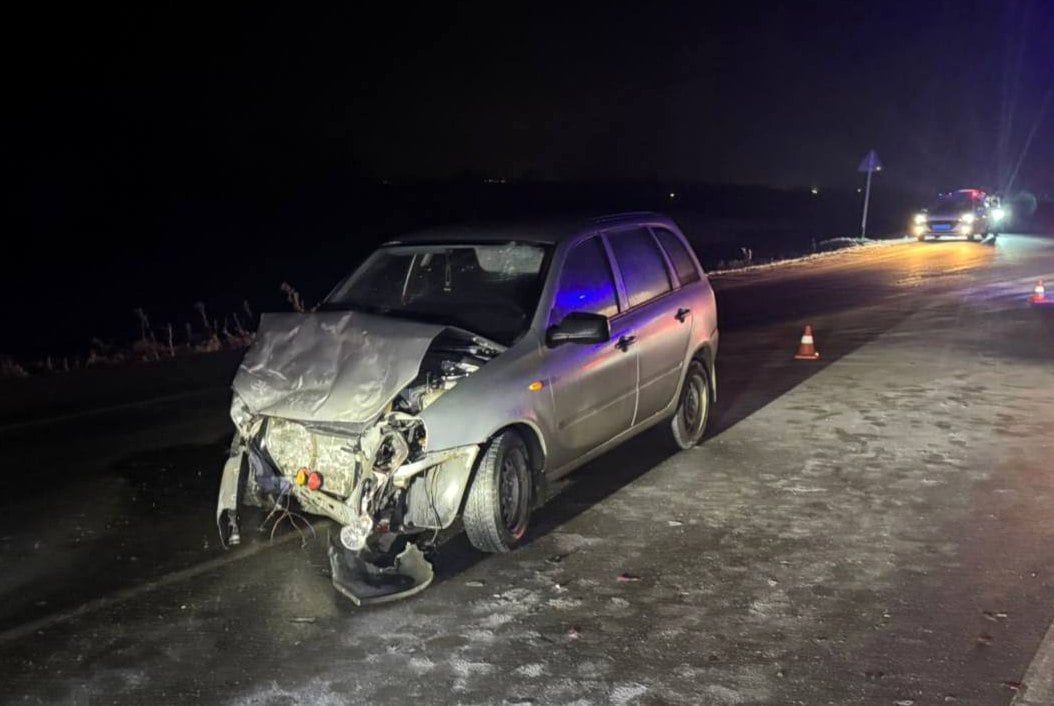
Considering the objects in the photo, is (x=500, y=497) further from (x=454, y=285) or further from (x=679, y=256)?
(x=679, y=256)

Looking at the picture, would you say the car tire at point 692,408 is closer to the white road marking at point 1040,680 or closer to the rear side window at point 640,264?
the rear side window at point 640,264

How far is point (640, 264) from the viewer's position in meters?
6.79

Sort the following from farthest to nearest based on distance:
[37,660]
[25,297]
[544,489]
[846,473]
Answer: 1. [25,297]
2. [846,473]
3. [544,489]
4. [37,660]

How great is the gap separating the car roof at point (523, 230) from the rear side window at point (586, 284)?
132mm

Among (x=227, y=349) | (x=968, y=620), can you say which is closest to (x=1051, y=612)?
(x=968, y=620)

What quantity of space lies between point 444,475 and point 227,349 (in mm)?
8144

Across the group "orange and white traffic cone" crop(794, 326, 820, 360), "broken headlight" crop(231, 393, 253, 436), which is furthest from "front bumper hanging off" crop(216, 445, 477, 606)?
"orange and white traffic cone" crop(794, 326, 820, 360)

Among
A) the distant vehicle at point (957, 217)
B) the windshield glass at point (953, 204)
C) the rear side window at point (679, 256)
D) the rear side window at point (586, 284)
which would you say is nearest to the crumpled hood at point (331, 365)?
the rear side window at point (586, 284)

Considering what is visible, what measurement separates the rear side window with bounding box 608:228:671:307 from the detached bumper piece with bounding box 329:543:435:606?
239 cm

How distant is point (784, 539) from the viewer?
5430 millimetres

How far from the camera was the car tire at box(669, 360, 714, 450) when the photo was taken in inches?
287

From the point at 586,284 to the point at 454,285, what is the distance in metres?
0.86

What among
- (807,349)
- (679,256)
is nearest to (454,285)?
(679,256)

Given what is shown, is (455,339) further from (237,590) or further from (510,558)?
(237,590)
